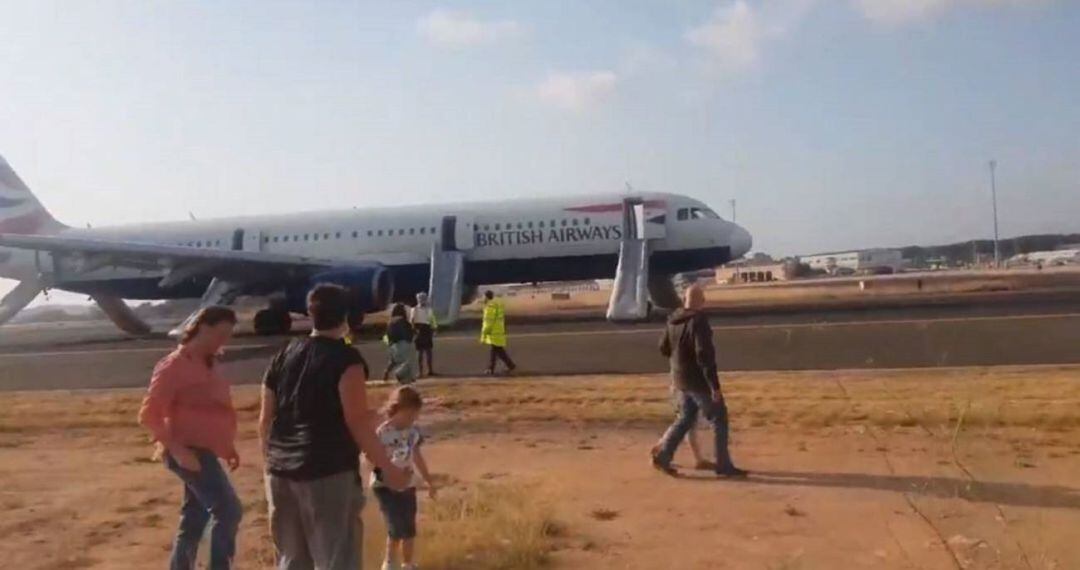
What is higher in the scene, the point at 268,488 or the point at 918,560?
the point at 268,488

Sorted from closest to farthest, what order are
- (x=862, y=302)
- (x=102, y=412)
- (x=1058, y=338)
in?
(x=102, y=412), (x=1058, y=338), (x=862, y=302)

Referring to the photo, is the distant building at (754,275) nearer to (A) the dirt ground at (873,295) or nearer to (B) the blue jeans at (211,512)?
(A) the dirt ground at (873,295)

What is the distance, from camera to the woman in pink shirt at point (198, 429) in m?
5.32

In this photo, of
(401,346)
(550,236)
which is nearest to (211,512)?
(401,346)

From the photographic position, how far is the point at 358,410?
14.4 ft

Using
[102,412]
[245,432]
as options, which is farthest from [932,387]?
[102,412]

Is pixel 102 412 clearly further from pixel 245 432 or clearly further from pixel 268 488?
pixel 268 488

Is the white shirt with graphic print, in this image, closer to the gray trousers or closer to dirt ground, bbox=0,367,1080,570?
dirt ground, bbox=0,367,1080,570

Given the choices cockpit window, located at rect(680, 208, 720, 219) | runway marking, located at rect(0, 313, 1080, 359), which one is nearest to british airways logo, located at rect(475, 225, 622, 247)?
cockpit window, located at rect(680, 208, 720, 219)

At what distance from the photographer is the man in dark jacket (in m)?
8.48

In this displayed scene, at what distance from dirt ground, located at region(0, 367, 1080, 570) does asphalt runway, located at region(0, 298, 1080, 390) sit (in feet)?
11.8

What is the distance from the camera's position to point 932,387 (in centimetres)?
1283

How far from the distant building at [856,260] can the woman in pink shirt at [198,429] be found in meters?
138

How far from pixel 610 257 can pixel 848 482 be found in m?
22.1
